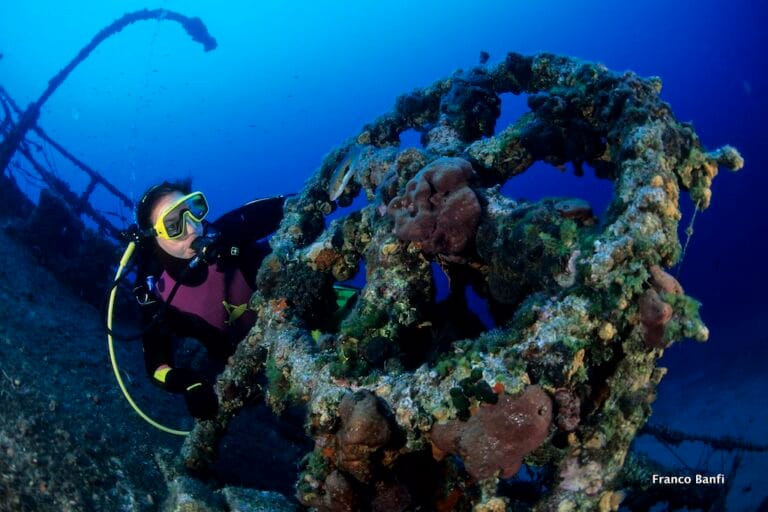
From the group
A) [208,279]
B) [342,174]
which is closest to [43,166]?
[208,279]

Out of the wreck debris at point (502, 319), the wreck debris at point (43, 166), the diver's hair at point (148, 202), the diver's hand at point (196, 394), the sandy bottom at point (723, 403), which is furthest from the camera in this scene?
the sandy bottom at point (723, 403)

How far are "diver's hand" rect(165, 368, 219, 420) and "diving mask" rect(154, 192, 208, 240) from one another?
1.53 meters

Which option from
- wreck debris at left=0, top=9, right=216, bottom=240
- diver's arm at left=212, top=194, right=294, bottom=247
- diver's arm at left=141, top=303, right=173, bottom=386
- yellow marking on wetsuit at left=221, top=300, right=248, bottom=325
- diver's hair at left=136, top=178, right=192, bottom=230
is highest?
wreck debris at left=0, top=9, right=216, bottom=240

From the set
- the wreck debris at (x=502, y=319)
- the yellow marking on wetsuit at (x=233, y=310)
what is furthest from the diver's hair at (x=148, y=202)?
the wreck debris at (x=502, y=319)

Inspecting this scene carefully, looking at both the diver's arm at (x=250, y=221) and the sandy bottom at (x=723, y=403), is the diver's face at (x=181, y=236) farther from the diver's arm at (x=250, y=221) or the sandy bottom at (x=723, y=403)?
the sandy bottom at (x=723, y=403)

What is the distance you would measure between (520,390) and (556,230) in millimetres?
1149

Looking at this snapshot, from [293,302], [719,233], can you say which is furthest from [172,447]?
[719,233]

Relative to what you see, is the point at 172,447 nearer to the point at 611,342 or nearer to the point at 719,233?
the point at 611,342

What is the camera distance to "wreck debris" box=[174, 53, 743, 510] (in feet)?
8.30

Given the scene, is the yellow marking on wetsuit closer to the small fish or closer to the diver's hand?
the diver's hand

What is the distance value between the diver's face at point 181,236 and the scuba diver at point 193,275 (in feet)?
0.03

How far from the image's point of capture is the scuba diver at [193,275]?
4.91 metres

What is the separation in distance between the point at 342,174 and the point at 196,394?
9.05 ft

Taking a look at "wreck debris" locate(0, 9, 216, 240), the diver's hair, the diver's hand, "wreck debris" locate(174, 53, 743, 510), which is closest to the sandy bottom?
"wreck debris" locate(174, 53, 743, 510)
